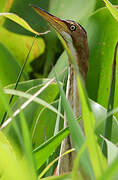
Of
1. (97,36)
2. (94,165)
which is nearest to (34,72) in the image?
(97,36)

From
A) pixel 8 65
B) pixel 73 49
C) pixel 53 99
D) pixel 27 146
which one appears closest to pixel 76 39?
pixel 73 49

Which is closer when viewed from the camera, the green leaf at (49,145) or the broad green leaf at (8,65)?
the green leaf at (49,145)

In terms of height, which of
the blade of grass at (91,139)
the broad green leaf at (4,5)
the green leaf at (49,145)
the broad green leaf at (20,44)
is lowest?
the broad green leaf at (20,44)

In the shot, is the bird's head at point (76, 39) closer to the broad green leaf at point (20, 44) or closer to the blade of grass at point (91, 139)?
the blade of grass at point (91, 139)

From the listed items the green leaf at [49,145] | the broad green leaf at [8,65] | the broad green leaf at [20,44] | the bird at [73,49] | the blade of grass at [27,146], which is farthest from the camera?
the broad green leaf at [20,44]

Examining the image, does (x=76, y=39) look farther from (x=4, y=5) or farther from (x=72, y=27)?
(x=4, y=5)

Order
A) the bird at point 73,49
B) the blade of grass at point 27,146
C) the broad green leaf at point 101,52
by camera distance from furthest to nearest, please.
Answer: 1. the broad green leaf at point 101,52
2. the bird at point 73,49
3. the blade of grass at point 27,146

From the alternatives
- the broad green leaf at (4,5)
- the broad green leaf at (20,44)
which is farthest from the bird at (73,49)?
the broad green leaf at (20,44)
